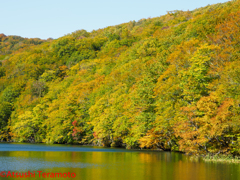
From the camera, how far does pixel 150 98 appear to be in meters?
59.2

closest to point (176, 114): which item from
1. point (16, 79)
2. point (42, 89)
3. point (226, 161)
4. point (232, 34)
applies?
point (226, 161)

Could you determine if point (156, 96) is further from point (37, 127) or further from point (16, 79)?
point (16, 79)

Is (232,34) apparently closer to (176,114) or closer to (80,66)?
(176,114)

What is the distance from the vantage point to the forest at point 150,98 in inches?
1625

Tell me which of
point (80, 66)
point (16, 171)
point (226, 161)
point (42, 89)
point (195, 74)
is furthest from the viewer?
point (80, 66)

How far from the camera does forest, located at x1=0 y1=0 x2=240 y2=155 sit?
41.3m

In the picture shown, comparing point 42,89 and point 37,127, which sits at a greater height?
point 42,89

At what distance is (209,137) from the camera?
Result: 40.5m

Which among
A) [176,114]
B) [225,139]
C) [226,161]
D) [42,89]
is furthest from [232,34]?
[42,89]

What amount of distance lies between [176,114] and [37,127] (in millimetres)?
64600

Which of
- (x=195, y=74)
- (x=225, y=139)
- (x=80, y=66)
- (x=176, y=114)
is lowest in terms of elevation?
(x=225, y=139)

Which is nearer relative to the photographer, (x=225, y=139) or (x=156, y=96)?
(x=225, y=139)

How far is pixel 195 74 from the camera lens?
47.0m

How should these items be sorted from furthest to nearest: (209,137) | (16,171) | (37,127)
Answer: (37,127)
(209,137)
(16,171)
